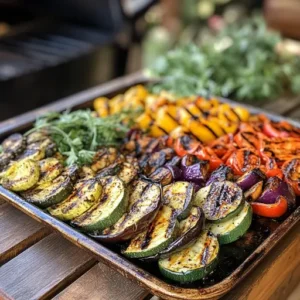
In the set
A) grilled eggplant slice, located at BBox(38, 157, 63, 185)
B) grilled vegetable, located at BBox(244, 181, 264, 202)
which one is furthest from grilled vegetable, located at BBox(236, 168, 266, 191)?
grilled eggplant slice, located at BBox(38, 157, 63, 185)

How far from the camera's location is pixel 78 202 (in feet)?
5.24

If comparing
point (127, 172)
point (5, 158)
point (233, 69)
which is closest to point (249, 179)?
point (127, 172)

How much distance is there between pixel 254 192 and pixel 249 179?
0.06 metres

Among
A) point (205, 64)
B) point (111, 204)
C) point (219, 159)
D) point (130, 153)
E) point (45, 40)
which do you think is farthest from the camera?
point (45, 40)

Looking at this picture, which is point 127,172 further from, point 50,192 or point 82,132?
point 82,132

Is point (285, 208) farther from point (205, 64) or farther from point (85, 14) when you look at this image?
point (85, 14)

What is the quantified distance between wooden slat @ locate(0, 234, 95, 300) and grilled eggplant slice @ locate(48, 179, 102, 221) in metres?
0.09

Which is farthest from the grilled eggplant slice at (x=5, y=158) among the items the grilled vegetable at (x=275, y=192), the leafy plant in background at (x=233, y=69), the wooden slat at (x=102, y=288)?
the leafy plant in background at (x=233, y=69)

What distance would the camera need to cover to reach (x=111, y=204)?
5.06ft

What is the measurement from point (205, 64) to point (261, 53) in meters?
0.45

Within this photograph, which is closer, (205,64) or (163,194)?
(163,194)

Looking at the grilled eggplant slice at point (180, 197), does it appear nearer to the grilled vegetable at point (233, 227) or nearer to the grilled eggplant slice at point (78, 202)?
the grilled vegetable at point (233, 227)

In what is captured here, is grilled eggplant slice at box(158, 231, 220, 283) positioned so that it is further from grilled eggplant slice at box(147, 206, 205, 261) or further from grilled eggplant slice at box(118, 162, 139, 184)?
grilled eggplant slice at box(118, 162, 139, 184)

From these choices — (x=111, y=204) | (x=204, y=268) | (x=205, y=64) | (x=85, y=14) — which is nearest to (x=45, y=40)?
(x=85, y=14)
